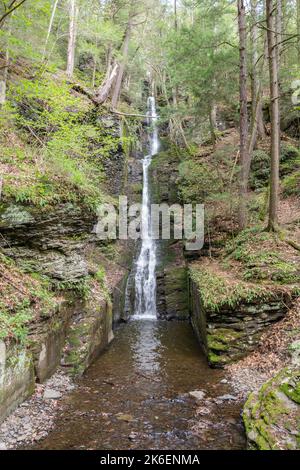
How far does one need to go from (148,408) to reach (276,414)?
2220mm

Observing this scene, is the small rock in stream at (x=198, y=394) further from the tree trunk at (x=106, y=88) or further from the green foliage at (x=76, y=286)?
the tree trunk at (x=106, y=88)

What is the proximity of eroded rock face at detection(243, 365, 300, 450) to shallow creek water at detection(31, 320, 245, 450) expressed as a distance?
1.19ft

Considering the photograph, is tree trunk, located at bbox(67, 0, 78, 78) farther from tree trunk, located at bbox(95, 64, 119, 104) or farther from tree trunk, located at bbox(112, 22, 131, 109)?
tree trunk, located at bbox(112, 22, 131, 109)

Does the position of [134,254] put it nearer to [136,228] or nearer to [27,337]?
[136,228]

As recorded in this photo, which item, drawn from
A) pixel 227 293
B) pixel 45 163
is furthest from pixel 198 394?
pixel 45 163

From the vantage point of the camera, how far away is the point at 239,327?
712 centimetres

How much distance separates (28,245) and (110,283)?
460 cm

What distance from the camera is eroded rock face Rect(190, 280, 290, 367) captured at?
23.0 ft

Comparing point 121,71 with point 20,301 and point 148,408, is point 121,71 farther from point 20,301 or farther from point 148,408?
point 148,408

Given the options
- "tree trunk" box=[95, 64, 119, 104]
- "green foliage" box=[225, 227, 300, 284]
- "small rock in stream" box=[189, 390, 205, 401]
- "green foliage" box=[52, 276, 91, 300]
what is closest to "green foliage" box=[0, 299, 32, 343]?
"green foliage" box=[52, 276, 91, 300]

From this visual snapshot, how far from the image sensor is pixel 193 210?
42.9 ft

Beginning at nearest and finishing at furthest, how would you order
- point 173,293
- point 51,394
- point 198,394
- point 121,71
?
point 51,394, point 198,394, point 173,293, point 121,71

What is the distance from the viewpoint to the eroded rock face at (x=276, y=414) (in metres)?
3.83

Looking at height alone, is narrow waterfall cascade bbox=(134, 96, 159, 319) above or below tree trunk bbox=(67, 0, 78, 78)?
below
